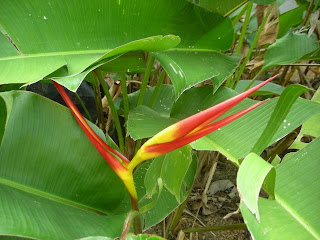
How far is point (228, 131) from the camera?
2.40 ft

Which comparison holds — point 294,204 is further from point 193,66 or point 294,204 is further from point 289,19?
point 289,19

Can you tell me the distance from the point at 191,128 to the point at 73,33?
32cm

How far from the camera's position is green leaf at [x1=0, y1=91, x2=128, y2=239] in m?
0.62

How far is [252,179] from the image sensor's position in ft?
1.51

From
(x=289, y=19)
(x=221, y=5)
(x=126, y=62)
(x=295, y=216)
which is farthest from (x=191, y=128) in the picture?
(x=289, y=19)

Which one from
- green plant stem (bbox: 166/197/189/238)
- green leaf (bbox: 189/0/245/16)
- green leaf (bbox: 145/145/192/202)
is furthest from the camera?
green plant stem (bbox: 166/197/189/238)

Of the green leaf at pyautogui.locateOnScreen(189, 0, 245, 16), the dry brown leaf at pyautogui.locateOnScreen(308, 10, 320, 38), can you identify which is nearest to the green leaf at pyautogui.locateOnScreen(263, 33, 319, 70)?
the dry brown leaf at pyautogui.locateOnScreen(308, 10, 320, 38)

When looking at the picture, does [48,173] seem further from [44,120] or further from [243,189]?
[243,189]

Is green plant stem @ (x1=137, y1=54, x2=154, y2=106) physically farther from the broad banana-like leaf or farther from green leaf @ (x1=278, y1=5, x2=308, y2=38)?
green leaf @ (x1=278, y1=5, x2=308, y2=38)

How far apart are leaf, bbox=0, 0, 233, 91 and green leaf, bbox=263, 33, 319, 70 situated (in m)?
0.26

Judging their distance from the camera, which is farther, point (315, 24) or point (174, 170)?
point (315, 24)

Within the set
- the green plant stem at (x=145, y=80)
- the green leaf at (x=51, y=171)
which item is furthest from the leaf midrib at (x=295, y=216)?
the green plant stem at (x=145, y=80)

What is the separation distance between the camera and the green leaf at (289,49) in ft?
3.10

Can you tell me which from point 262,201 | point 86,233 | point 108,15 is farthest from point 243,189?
point 108,15
